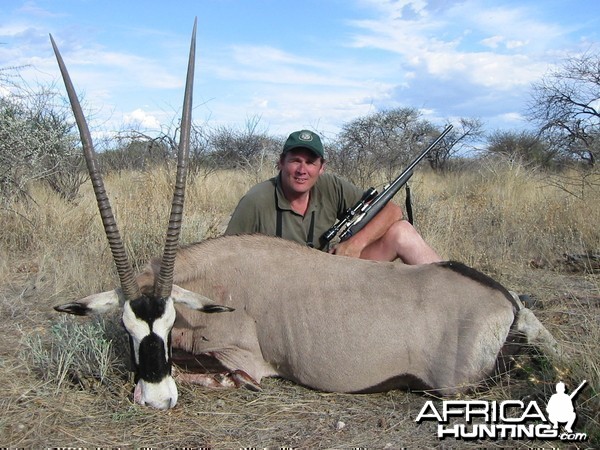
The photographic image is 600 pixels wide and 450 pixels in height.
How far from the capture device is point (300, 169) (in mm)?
4520

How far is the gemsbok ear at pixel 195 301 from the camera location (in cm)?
326

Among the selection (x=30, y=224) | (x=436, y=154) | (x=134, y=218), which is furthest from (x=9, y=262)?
(x=436, y=154)

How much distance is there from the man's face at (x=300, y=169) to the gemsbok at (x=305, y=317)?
988mm

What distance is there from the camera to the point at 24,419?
290 cm

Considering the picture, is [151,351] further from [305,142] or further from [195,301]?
[305,142]

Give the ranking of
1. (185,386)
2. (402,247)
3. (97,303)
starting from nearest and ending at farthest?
(97,303), (185,386), (402,247)

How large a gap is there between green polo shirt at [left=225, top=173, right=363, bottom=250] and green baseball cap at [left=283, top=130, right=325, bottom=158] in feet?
1.25

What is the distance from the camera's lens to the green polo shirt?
15.0ft

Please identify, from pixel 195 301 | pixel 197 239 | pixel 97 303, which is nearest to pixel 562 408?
pixel 195 301

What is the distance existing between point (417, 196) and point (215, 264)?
5.71 metres

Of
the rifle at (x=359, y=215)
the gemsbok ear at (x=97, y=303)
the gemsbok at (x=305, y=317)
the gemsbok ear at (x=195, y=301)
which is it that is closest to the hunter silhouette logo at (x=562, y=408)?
the gemsbok at (x=305, y=317)

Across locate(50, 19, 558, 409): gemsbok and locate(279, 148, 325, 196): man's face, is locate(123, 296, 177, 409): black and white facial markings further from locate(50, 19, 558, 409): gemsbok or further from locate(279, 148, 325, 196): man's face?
locate(279, 148, 325, 196): man's face

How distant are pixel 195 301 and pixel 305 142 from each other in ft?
5.58

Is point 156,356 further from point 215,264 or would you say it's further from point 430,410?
Result: point 430,410
